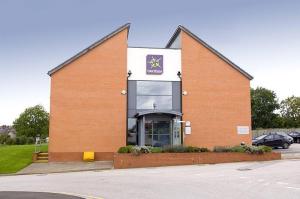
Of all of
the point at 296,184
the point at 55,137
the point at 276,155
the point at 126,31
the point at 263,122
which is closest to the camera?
the point at 296,184

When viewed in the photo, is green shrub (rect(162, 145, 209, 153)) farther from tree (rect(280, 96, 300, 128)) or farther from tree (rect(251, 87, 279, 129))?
tree (rect(280, 96, 300, 128))

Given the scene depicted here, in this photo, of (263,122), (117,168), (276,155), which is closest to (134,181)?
(117,168)

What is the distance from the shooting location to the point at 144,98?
31.0 metres

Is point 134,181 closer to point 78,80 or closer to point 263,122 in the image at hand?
point 78,80

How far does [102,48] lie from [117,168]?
1038cm

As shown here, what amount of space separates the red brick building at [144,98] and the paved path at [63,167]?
151 cm

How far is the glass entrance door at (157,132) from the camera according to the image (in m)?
30.1

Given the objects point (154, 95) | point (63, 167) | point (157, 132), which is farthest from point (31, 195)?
point (154, 95)

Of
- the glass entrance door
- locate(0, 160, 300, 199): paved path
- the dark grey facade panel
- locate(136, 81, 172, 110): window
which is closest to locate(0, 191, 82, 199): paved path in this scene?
locate(0, 160, 300, 199): paved path

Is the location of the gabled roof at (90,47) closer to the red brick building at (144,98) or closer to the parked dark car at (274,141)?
the red brick building at (144,98)

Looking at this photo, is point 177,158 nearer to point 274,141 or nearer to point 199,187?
point 199,187

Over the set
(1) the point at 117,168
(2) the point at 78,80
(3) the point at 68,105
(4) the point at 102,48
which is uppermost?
(4) the point at 102,48

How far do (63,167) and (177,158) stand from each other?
7.34 m

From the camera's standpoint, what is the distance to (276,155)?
2655 centimetres
